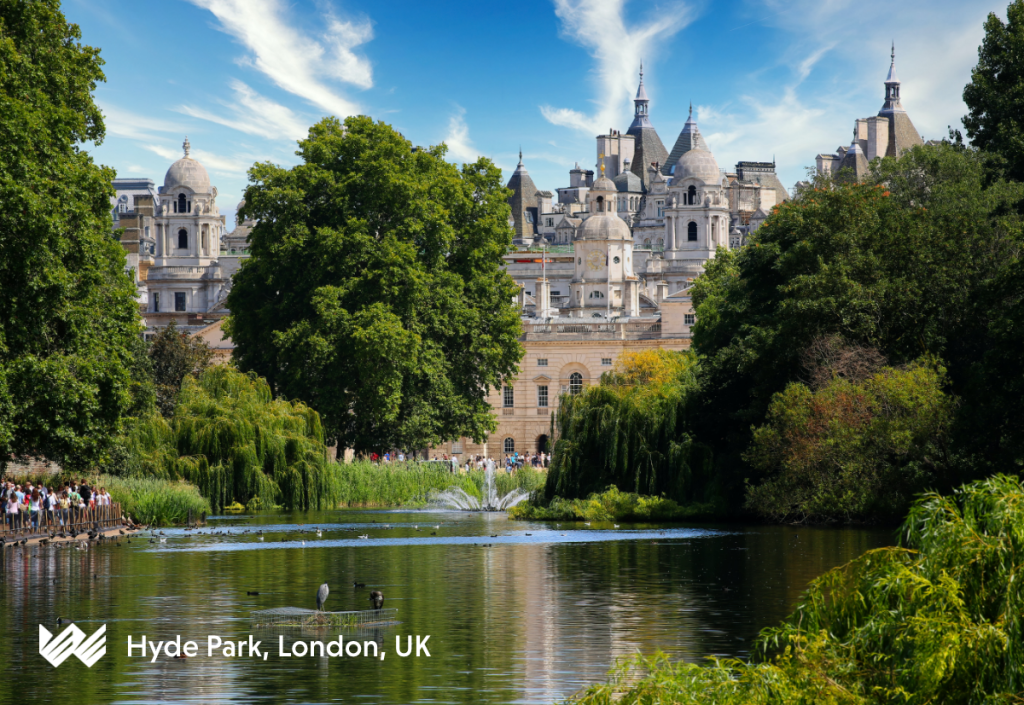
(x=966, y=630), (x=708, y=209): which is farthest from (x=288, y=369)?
(x=708, y=209)

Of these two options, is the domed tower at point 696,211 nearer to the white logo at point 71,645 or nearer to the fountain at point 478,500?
the fountain at point 478,500

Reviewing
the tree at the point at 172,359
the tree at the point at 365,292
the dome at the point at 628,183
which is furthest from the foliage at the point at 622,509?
the dome at the point at 628,183

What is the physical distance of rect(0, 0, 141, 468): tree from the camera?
22.7 metres

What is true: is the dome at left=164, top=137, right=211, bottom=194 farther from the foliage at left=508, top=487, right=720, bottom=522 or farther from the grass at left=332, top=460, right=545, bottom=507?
the foliage at left=508, top=487, right=720, bottom=522

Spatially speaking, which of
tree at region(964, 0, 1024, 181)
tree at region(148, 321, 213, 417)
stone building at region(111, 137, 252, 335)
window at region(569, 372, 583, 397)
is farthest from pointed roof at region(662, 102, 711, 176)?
tree at region(964, 0, 1024, 181)

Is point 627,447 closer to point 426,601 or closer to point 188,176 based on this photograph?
point 426,601

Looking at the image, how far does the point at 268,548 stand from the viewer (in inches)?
1049

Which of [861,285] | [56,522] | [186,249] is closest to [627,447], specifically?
[861,285]

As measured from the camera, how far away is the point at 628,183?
567ft

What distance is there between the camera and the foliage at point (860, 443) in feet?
93.2

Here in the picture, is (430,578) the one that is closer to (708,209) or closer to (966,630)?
(966,630)

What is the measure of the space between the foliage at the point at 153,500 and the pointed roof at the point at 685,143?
138697mm

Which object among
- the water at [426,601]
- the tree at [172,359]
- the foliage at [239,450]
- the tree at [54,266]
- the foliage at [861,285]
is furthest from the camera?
the tree at [172,359]

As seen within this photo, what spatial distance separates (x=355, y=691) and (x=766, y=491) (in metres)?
19.9
